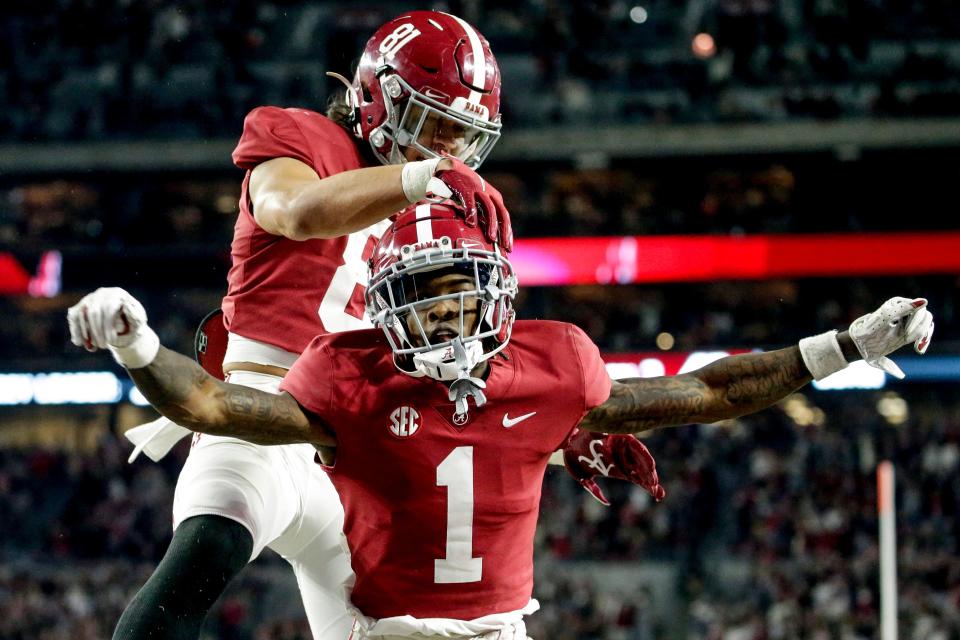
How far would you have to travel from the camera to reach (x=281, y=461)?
3422 millimetres

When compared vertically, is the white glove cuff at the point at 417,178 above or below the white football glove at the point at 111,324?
above

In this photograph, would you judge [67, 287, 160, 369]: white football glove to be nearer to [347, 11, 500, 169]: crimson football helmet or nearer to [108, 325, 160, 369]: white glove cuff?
[108, 325, 160, 369]: white glove cuff

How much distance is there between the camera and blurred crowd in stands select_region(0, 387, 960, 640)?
12.8 meters

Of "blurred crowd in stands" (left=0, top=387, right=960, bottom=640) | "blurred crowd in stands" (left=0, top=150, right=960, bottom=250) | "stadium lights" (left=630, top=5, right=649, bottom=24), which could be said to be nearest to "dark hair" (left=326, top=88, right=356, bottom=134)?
"blurred crowd in stands" (left=0, top=387, right=960, bottom=640)

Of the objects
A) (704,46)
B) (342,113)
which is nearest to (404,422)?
(342,113)

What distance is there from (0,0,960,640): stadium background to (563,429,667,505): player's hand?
32.9 ft

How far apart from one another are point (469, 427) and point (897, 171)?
46.7ft

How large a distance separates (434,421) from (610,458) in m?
0.64

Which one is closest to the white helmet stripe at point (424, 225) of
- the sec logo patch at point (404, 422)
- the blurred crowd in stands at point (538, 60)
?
the sec logo patch at point (404, 422)

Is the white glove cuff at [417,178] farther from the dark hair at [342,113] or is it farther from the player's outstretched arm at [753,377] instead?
the dark hair at [342,113]

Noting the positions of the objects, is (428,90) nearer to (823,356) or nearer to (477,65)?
(477,65)

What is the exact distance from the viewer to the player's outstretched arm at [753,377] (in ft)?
10.5

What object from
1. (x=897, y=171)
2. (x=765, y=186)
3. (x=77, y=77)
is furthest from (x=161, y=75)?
(x=897, y=171)

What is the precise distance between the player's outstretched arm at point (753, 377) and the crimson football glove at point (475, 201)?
20.0 inches
